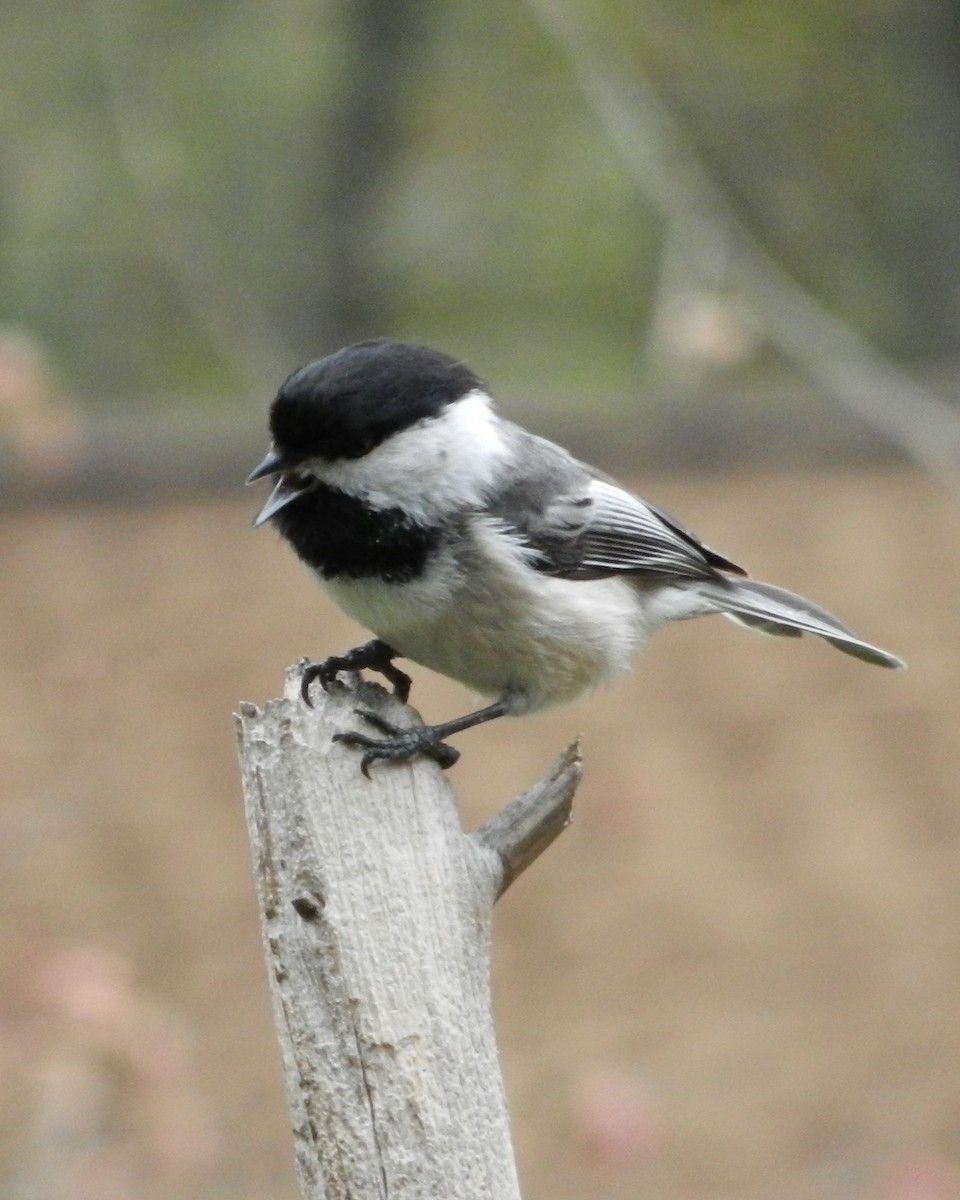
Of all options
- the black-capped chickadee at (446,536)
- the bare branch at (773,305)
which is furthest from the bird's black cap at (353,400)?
the bare branch at (773,305)

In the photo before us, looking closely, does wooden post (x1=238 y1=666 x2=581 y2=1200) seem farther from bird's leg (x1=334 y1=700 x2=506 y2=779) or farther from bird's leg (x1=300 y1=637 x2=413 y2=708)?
bird's leg (x1=300 y1=637 x2=413 y2=708)

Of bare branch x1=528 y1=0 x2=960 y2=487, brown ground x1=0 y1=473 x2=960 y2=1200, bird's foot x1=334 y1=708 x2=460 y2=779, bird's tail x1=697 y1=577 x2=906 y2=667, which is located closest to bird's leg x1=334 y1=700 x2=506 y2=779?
bird's foot x1=334 y1=708 x2=460 y2=779

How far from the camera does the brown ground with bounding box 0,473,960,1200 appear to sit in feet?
15.2

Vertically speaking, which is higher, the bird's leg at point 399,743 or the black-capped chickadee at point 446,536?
the black-capped chickadee at point 446,536

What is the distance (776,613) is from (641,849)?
248cm

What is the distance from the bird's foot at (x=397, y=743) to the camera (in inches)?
75.3

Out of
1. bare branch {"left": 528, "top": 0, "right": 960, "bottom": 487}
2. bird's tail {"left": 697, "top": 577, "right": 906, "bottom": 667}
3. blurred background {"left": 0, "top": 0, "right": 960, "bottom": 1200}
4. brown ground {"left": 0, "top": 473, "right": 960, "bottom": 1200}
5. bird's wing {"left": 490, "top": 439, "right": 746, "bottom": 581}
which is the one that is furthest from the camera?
brown ground {"left": 0, "top": 473, "right": 960, "bottom": 1200}

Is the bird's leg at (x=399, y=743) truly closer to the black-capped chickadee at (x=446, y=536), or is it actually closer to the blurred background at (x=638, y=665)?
the black-capped chickadee at (x=446, y=536)

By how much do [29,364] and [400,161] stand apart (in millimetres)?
4176

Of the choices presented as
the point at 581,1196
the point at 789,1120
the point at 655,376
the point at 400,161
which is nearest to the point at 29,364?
the point at 655,376

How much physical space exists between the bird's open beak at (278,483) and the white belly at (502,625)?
14 cm

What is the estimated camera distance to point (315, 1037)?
172cm

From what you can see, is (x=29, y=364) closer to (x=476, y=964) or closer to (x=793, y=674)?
(x=476, y=964)

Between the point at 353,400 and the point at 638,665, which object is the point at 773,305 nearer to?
the point at 638,665
